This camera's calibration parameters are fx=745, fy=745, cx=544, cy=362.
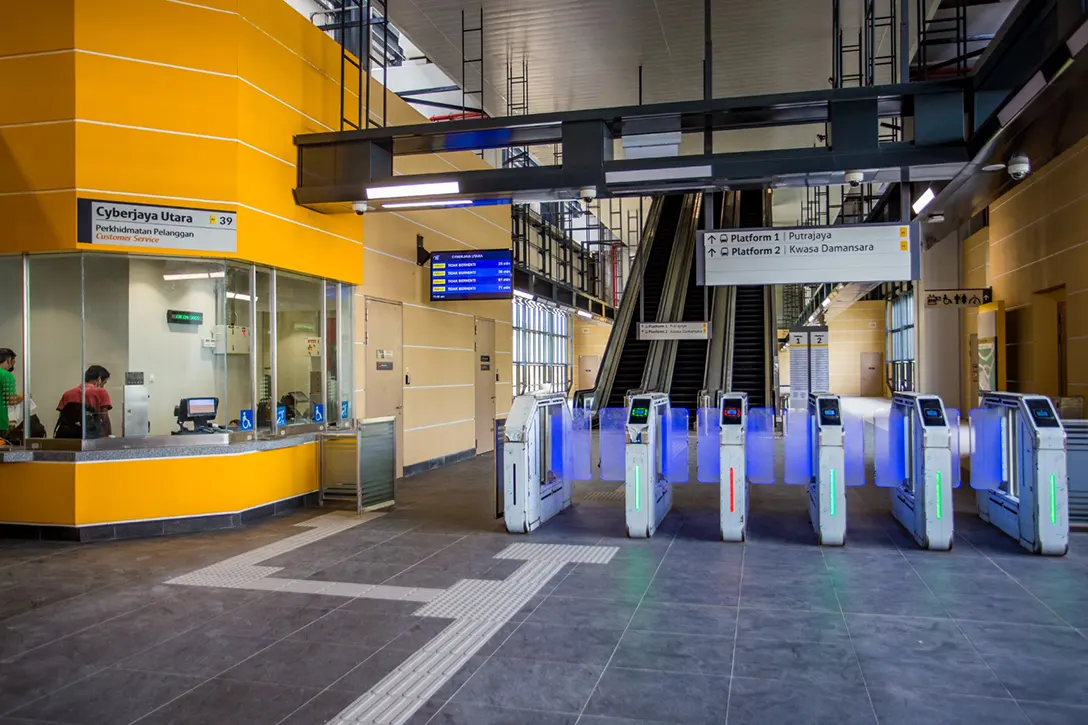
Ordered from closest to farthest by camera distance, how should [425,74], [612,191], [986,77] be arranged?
[986,77]
[612,191]
[425,74]

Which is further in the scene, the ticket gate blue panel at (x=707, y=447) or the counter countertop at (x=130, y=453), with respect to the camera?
the ticket gate blue panel at (x=707, y=447)

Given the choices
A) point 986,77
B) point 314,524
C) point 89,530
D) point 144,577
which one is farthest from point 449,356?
point 986,77

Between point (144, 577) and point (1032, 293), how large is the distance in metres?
11.8

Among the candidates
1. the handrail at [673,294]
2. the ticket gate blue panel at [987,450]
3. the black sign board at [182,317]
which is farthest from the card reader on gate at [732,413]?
the handrail at [673,294]

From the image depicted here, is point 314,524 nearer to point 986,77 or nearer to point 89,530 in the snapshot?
point 89,530

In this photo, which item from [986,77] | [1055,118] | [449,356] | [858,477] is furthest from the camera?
[449,356]

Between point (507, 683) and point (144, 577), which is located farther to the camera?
point (144, 577)

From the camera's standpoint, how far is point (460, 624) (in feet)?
14.0

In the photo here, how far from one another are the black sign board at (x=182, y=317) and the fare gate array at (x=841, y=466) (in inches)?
126

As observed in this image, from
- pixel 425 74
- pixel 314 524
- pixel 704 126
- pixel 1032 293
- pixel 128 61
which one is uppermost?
pixel 425 74

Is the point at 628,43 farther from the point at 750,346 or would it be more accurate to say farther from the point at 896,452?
the point at 750,346

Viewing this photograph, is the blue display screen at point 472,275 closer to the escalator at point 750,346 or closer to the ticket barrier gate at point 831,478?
the ticket barrier gate at point 831,478

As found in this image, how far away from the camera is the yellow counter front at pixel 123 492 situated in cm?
652

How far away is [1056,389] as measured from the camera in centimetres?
1066
